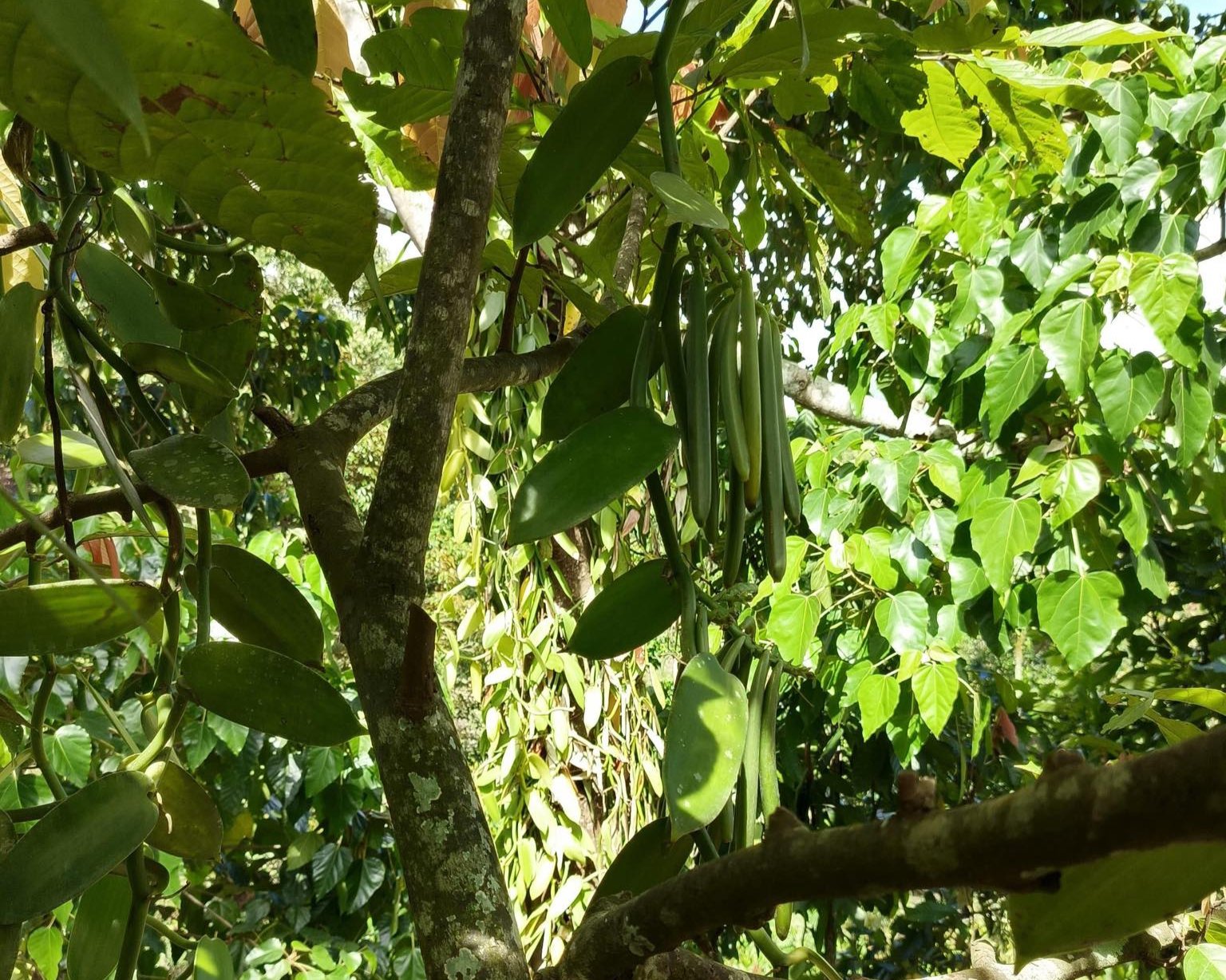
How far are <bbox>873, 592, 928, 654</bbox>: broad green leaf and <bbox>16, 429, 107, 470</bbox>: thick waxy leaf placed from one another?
889mm

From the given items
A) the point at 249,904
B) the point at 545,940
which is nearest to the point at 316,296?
the point at 249,904

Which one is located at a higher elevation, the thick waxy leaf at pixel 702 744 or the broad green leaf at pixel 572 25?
the broad green leaf at pixel 572 25

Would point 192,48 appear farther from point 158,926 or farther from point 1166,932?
point 1166,932

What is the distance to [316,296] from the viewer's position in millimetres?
3072

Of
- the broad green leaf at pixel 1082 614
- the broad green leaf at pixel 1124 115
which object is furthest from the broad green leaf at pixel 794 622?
the broad green leaf at pixel 1124 115

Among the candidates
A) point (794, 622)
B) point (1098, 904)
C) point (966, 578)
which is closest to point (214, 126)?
point (1098, 904)

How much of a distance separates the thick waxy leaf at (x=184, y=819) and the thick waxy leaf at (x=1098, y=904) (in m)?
0.20

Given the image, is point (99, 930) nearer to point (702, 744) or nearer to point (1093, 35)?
point (702, 744)

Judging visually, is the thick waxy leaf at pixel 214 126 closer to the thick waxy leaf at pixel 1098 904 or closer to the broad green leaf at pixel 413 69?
the broad green leaf at pixel 413 69

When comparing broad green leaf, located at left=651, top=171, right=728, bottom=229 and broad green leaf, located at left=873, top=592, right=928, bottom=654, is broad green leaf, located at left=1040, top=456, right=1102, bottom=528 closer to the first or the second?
broad green leaf, located at left=873, top=592, right=928, bottom=654

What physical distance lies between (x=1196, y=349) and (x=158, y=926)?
3.29 feet

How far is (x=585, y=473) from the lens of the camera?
0.78ft

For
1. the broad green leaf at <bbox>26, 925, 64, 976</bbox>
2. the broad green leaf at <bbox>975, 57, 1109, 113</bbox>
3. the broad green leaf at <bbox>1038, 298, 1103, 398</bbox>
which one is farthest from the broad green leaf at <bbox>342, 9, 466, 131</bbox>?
the broad green leaf at <bbox>1038, 298, 1103, 398</bbox>

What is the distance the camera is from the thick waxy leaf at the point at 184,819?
0.26 meters
